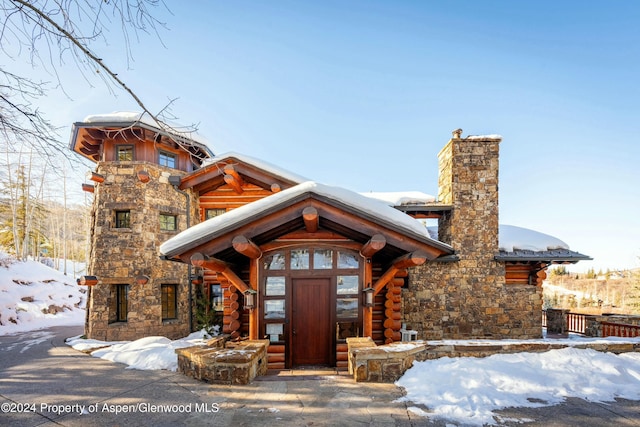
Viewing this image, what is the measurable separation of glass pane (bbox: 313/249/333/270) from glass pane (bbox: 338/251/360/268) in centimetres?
20

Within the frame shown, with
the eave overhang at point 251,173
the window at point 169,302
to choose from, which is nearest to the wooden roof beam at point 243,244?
the eave overhang at point 251,173

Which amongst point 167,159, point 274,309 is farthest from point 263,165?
point 274,309

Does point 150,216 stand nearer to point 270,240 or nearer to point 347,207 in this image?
point 270,240

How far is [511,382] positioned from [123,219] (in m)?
13.2

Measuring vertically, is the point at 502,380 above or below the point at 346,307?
below

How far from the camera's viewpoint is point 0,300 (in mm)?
14727

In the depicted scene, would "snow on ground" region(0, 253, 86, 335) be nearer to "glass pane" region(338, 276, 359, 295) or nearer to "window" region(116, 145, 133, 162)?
"window" region(116, 145, 133, 162)

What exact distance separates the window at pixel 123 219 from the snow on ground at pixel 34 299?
7.23 metres

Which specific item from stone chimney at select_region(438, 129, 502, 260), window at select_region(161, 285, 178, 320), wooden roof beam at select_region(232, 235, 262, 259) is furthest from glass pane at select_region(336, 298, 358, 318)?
window at select_region(161, 285, 178, 320)

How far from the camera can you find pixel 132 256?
11398 mm

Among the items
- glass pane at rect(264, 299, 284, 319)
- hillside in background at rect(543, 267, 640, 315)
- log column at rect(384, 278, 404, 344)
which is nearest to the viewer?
glass pane at rect(264, 299, 284, 319)

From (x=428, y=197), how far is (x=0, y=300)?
21.0m

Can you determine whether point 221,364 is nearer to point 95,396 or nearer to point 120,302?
point 95,396

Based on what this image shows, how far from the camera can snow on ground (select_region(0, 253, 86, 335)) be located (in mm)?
14500
